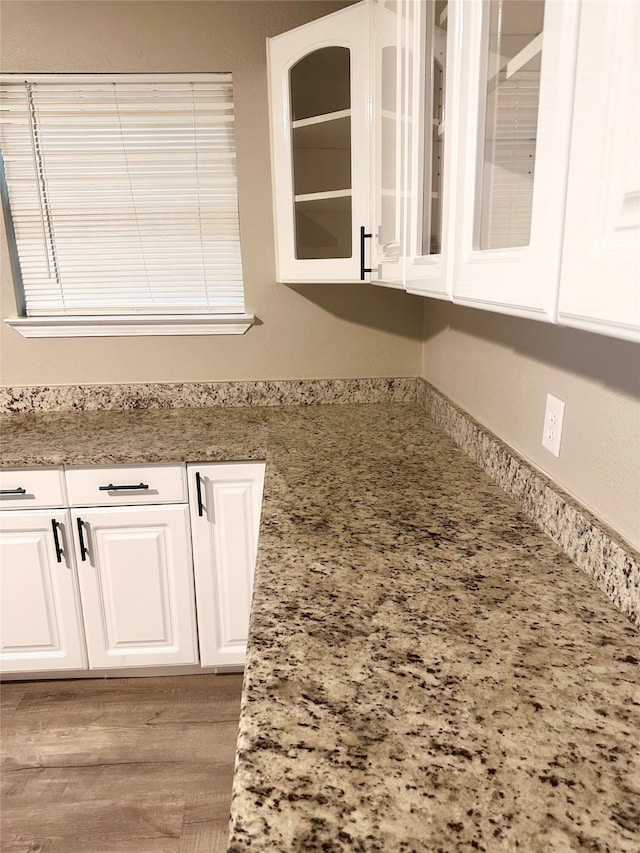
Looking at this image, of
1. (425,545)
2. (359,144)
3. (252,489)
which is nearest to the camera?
(425,545)

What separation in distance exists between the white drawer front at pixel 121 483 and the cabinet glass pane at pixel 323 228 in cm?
84

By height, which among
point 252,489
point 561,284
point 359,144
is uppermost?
point 359,144

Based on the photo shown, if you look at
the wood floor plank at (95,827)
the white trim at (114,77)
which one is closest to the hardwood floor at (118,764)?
Answer: the wood floor plank at (95,827)

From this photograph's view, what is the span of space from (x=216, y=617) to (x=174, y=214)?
4.98 feet

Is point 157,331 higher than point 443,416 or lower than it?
higher

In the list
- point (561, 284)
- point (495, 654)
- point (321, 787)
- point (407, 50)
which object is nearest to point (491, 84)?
point (561, 284)

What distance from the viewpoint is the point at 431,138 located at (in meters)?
1.06

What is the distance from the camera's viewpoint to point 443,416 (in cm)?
201

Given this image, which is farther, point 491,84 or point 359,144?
point 359,144

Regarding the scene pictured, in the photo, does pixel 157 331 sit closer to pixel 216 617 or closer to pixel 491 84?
pixel 216 617

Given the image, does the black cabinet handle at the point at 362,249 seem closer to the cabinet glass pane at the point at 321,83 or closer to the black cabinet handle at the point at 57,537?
the cabinet glass pane at the point at 321,83

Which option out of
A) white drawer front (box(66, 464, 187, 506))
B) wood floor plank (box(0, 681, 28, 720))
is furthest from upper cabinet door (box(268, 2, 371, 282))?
wood floor plank (box(0, 681, 28, 720))

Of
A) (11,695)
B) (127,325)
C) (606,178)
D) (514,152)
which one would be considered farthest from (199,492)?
(606,178)

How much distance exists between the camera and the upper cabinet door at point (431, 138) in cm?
90
